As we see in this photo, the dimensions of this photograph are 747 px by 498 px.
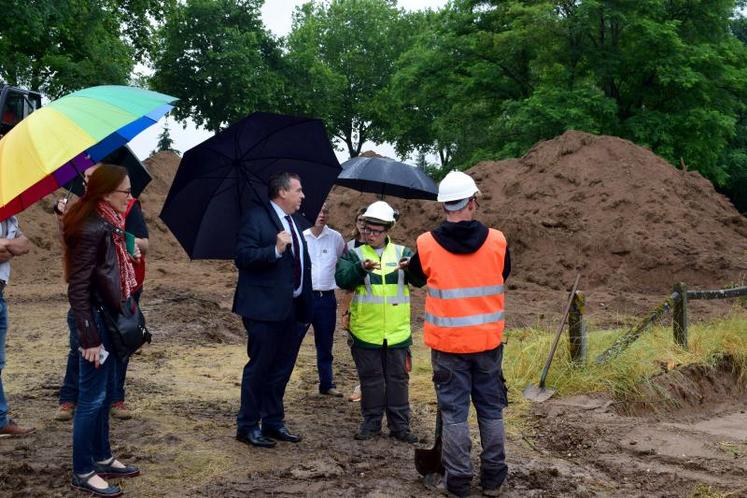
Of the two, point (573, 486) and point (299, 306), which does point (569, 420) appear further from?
point (299, 306)

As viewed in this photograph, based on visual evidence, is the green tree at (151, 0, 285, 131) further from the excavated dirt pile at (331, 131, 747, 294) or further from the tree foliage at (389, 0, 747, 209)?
the excavated dirt pile at (331, 131, 747, 294)

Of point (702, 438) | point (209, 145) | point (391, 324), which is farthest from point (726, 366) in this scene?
point (209, 145)

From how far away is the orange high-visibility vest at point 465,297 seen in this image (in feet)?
16.9

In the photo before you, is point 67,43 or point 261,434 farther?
point 67,43

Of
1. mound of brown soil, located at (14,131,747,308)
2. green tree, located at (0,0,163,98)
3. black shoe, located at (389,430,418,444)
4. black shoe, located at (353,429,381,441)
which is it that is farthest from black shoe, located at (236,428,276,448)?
green tree, located at (0,0,163,98)

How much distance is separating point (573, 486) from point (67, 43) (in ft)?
93.6

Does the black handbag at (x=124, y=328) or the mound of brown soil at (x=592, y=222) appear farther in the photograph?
the mound of brown soil at (x=592, y=222)

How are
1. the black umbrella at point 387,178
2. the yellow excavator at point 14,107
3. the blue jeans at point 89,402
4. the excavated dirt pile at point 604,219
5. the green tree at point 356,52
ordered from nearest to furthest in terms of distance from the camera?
the blue jeans at point 89,402
the black umbrella at point 387,178
the yellow excavator at point 14,107
the excavated dirt pile at point 604,219
the green tree at point 356,52

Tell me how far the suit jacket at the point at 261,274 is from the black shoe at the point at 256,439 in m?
0.89

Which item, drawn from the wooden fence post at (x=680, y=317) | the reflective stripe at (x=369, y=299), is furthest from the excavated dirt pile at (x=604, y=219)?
the reflective stripe at (x=369, y=299)

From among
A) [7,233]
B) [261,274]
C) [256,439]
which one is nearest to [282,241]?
[261,274]

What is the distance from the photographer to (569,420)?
717 cm

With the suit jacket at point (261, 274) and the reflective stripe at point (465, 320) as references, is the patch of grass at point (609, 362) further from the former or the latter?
the suit jacket at point (261, 274)

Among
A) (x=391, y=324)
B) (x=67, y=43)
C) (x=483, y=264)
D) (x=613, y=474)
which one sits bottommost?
(x=613, y=474)
